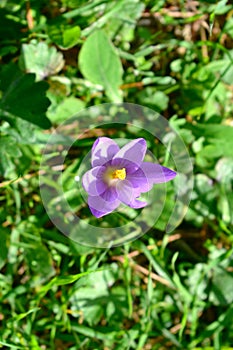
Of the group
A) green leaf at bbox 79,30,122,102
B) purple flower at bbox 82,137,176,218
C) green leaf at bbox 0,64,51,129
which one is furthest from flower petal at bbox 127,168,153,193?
green leaf at bbox 79,30,122,102

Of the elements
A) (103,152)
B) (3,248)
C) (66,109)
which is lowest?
(3,248)

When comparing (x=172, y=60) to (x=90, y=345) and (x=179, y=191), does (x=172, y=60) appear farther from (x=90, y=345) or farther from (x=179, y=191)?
(x=90, y=345)

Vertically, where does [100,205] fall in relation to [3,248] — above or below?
above

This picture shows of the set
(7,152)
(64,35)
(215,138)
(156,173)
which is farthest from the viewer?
(215,138)

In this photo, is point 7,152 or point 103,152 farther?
point 7,152

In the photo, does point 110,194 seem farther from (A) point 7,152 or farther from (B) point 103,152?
(A) point 7,152

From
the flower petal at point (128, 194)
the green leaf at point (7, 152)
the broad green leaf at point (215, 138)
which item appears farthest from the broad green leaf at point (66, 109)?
the flower petal at point (128, 194)

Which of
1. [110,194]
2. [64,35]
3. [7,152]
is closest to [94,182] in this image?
[110,194]
